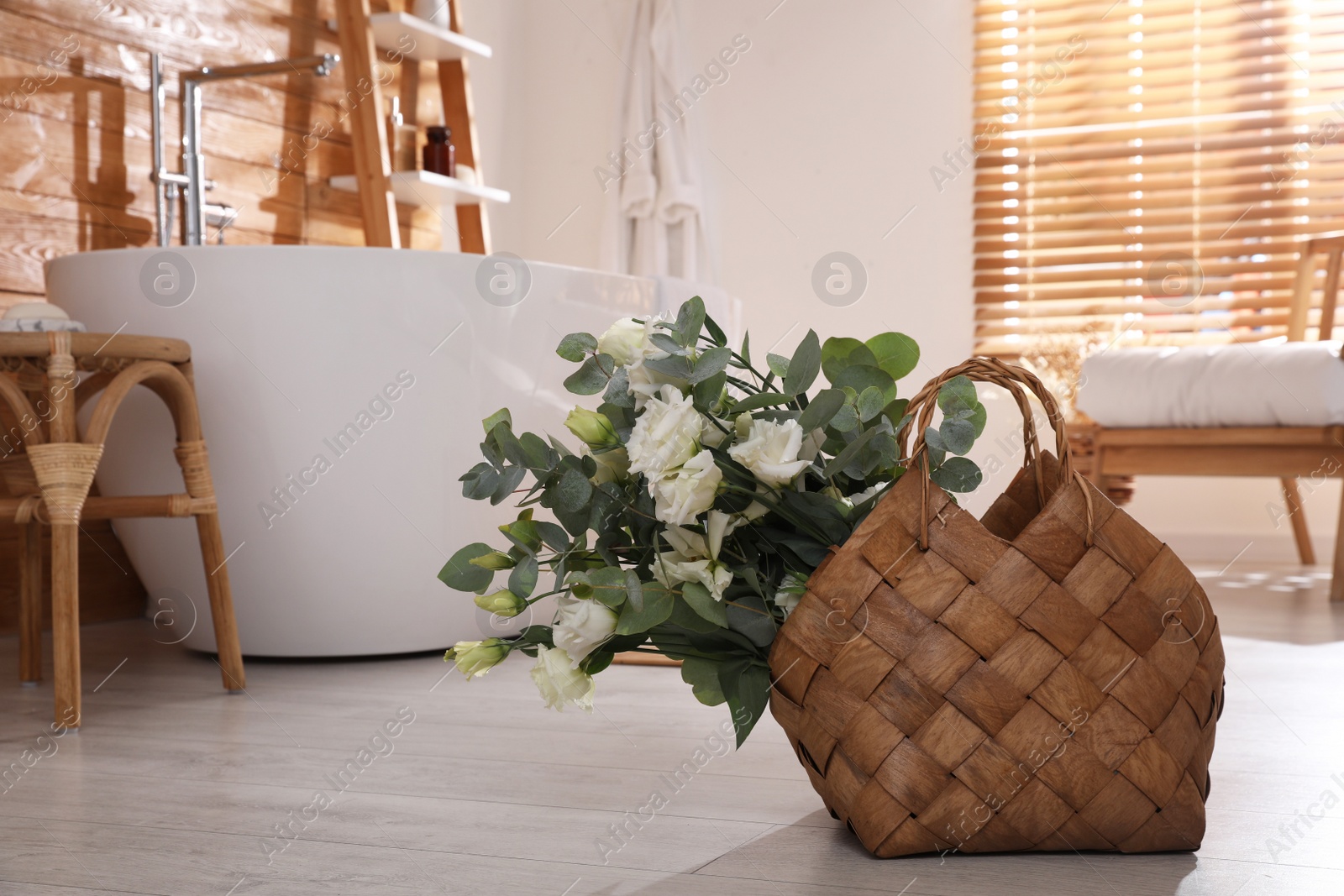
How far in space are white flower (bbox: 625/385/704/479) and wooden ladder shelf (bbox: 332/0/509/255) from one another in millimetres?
1655

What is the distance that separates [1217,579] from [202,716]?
232cm

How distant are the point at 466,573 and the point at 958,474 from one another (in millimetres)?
382

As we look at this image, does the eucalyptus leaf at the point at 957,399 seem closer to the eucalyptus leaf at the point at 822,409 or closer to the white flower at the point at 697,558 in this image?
the eucalyptus leaf at the point at 822,409

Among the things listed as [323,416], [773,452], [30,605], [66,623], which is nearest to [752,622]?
[773,452]

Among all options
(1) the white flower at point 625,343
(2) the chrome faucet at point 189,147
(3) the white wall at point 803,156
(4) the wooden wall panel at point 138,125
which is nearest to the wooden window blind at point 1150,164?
(3) the white wall at point 803,156

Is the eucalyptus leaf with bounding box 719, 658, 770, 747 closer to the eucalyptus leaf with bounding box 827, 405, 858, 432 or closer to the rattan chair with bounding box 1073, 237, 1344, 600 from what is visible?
the eucalyptus leaf with bounding box 827, 405, 858, 432

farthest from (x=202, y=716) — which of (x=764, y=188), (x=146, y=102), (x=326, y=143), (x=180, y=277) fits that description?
(x=764, y=188)

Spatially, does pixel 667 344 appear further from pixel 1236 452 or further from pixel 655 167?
pixel 655 167

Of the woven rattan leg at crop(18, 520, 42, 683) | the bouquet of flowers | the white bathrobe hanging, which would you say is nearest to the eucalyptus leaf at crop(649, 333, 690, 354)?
the bouquet of flowers

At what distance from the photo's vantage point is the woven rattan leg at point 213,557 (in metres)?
1.58

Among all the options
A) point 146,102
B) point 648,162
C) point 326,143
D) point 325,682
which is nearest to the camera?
point 325,682

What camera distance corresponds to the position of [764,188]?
3.64 meters

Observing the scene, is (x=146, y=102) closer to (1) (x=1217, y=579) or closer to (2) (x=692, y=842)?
(2) (x=692, y=842)

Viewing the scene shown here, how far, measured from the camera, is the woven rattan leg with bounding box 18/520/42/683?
1.66 metres
